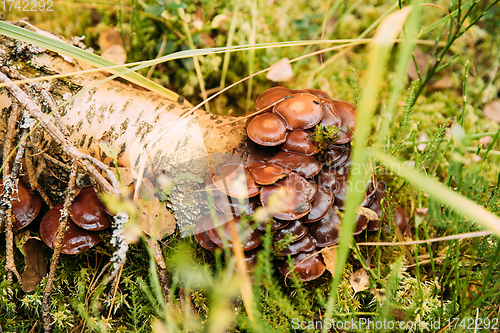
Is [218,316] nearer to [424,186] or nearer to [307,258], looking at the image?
[424,186]

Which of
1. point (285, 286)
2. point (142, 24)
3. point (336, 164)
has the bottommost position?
point (285, 286)

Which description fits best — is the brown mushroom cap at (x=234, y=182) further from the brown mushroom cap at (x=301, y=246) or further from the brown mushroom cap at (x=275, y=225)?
the brown mushroom cap at (x=301, y=246)

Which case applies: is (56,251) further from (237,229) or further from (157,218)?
(237,229)

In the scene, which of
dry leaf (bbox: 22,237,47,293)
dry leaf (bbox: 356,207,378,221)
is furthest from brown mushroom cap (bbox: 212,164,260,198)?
dry leaf (bbox: 22,237,47,293)

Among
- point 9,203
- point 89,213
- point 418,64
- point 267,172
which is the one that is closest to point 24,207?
point 9,203

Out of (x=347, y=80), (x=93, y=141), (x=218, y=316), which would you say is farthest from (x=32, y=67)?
(x=347, y=80)

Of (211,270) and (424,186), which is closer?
(424,186)
